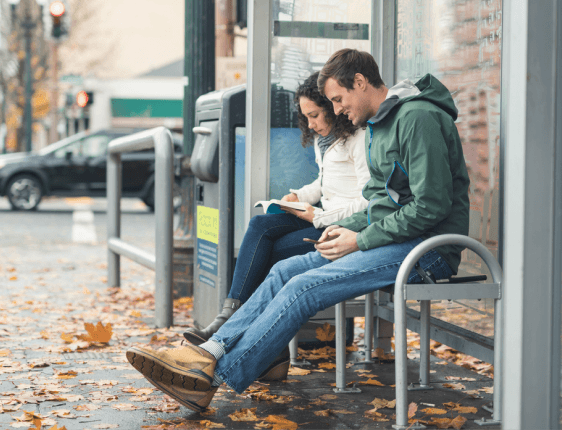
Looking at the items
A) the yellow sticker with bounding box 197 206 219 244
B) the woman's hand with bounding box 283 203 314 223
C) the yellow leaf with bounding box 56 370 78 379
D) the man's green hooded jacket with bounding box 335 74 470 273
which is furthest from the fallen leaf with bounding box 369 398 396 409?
the yellow sticker with bounding box 197 206 219 244

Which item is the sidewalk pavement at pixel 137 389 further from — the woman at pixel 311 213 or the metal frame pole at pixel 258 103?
the metal frame pole at pixel 258 103

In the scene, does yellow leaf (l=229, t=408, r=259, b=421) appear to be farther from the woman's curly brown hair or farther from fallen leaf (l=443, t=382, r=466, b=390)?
the woman's curly brown hair

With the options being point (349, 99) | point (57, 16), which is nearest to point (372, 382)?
point (349, 99)

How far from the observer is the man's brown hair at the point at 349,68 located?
327 centimetres

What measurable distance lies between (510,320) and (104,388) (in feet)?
6.53

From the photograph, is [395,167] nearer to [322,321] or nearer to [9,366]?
[322,321]

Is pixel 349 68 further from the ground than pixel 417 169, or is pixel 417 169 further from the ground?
pixel 349 68

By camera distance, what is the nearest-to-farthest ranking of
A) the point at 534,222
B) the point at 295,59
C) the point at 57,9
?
the point at 534,222 → the point at 295,59 → the point at 57,9

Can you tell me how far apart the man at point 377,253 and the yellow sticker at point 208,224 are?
1.42 metres

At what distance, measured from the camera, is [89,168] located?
1566 centimetres

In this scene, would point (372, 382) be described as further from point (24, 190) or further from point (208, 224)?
point (24, 190)

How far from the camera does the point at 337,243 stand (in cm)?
315

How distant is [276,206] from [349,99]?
2.42 feet

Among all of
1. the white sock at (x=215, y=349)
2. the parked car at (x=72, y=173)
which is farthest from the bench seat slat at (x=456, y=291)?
the parked car at (x=72, y=173)
